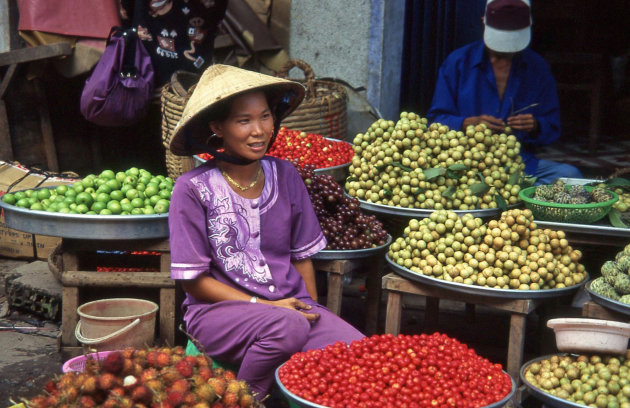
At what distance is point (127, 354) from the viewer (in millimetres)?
2406

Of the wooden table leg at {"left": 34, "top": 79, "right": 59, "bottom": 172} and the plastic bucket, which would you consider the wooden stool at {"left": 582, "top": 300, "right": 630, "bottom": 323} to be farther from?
the wooden table leg at {"left": 34, "top": 79, "right": 59, "bottom": 172}

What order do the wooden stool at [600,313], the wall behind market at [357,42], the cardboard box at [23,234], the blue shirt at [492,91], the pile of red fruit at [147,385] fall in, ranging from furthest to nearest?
the wall behind market at [357,42]
the cardboard box at [23,234]
the blue shirt at [492,91]
the wooden stool at [600,313]
the pile of red fruit at [147,385]

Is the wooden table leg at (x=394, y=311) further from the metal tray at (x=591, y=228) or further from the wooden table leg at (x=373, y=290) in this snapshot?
the metal tray at (x=591, y=228)

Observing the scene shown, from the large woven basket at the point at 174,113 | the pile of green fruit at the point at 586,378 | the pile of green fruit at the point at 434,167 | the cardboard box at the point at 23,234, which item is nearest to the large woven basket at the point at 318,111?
the large woven basket at the point at 174,113

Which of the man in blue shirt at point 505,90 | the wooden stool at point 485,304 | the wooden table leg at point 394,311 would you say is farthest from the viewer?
the man in blue shirt at point 505,90

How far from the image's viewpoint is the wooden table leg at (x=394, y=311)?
346 centimetres

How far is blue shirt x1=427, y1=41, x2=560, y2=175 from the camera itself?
482 cm

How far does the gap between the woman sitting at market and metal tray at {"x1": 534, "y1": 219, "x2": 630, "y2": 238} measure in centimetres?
125

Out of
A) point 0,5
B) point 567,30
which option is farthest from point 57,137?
point 567,30

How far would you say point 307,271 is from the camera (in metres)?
3.29

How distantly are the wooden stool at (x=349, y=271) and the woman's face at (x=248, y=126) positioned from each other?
2.89 ft

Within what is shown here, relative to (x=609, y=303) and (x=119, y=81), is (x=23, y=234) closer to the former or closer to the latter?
(x=119, y=81)

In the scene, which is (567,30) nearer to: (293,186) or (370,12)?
(370,12)

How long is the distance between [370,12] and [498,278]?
315 centimetres
